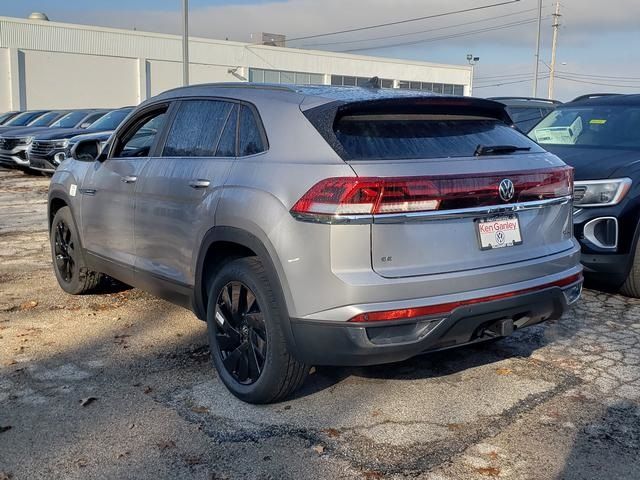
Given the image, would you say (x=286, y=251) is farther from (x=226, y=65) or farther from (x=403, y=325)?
(x=226, y=65)

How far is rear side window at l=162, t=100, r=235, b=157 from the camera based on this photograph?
13.8 feet

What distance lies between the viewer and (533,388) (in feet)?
13.4

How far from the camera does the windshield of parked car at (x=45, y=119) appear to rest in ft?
69.7

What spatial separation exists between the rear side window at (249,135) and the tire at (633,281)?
3.57m

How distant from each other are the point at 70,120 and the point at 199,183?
54.4 feet

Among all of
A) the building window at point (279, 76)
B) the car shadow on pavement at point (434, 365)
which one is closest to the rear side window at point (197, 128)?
the car shadow on pavement at point (434, 365)

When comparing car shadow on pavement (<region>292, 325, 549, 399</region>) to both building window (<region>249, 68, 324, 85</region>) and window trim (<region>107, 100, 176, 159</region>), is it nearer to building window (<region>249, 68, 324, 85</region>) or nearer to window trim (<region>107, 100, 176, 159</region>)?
window trim (<region>107, 100, 176, 159</region>)

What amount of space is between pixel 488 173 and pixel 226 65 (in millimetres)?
47332

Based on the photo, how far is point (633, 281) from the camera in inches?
231

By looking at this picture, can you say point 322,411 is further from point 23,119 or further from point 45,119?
point 23,119

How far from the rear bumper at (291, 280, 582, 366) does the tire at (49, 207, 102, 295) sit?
10.1ft

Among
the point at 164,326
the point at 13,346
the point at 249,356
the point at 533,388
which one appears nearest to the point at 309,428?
the point at 249,356

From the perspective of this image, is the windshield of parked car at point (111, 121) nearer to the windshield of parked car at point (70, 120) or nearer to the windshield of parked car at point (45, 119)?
the windshield of parked car at point (70, 120)

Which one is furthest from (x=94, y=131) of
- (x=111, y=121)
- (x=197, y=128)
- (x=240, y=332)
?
(x=240, y=332)
